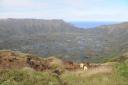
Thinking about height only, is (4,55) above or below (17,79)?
below

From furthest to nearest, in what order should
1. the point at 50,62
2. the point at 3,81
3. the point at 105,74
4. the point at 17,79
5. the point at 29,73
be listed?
the point at 50,62 → the point at 105,74 → the point at 29,73 → the point at 17,79 → the point at 3,81

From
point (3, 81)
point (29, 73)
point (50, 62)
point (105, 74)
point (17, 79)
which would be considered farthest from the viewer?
point (50, 62)

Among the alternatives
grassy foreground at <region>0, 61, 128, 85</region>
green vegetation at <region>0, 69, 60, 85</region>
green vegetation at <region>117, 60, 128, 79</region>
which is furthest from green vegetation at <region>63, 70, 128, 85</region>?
green vegetation at <region>0, 69, 60, 85</region>

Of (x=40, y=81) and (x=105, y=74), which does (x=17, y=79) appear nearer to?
(x=40, y=81)

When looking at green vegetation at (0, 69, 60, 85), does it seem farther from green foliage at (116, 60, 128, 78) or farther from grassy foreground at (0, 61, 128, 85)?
green foliage at (116, 60, 128, 78)

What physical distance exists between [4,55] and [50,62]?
4835 mm

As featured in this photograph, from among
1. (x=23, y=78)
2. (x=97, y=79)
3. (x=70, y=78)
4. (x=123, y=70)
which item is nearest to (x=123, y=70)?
(x=123, y=70)

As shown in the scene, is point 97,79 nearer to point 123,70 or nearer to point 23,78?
point 123,70

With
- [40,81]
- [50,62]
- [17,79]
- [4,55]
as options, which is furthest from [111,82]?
[4,55]

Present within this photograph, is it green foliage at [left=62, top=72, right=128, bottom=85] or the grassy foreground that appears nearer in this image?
the grassy foreground

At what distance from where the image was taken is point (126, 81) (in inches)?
551

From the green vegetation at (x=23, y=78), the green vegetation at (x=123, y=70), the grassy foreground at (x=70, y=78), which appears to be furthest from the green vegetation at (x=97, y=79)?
the green vegetation at (x=23, y=78)

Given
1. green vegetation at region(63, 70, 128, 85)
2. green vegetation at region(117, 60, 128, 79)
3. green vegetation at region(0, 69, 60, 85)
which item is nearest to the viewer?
green vegetation at region(0, 69, 60, 85)

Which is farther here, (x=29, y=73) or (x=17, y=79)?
(x=29, y=73)
